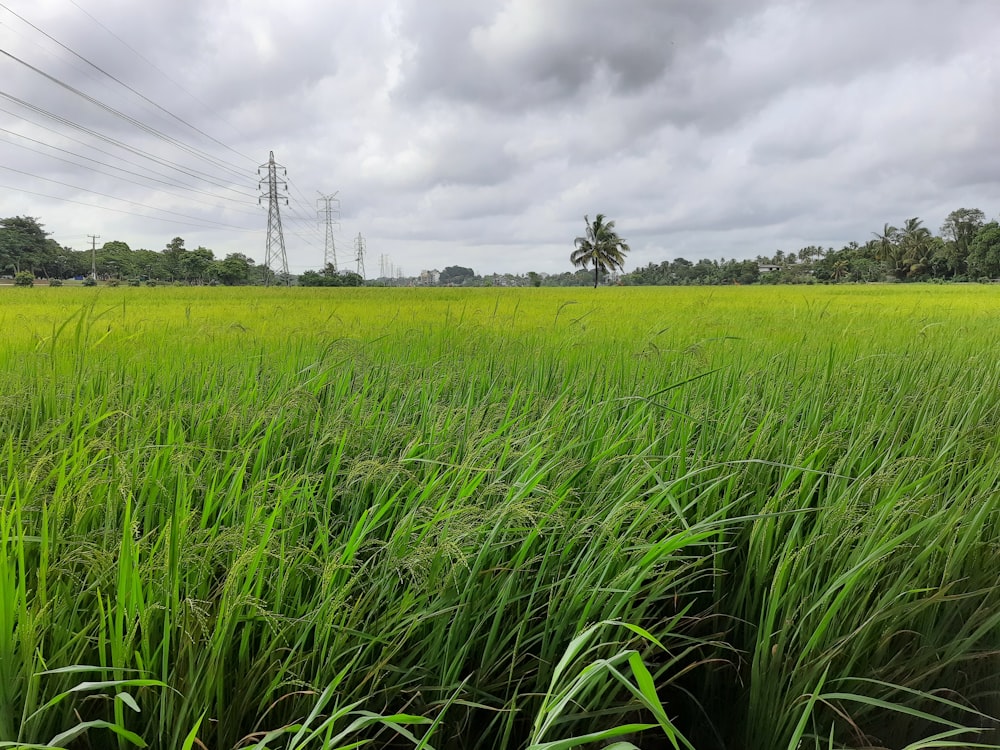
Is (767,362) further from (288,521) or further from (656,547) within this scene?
(288,521)

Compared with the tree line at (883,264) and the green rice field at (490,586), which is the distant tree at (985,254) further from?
the green rice field at (490,586)

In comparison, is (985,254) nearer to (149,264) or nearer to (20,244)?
(20,244)

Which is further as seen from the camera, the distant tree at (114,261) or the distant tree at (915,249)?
the distant tree at (114,261)

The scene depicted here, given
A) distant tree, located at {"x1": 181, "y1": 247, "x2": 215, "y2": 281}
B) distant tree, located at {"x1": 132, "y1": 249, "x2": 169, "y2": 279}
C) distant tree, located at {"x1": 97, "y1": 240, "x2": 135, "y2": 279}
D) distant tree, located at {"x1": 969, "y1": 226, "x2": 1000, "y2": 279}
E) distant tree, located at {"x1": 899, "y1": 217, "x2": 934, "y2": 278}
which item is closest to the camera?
distant tree, located at {"x1": 969, "y1": 226, "x2": 1000, "y2": 279}

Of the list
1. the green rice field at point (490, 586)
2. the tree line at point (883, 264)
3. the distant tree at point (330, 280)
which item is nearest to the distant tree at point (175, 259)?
the distant tree at point (330, 280)

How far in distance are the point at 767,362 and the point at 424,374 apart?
2.20 metres

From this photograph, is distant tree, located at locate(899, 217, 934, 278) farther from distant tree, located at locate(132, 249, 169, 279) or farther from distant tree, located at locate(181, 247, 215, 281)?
distant tree, located at locate(132, 249, 169, 279)

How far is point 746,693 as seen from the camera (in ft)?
3.96

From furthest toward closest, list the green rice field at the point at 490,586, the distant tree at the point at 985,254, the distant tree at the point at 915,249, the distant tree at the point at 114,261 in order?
the distant tree at the point at 114,261
the distant tree at the point at 915,249
the distant tree at the point at 985,254
the green rice field at the point at 490,586

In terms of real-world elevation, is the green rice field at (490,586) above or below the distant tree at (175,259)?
below

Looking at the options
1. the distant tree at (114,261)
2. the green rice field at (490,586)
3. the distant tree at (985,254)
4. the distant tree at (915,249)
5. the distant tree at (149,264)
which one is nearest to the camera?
the green rice field at (490,586)

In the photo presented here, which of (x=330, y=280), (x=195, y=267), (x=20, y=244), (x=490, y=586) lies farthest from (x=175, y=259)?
(x=490, y=586)

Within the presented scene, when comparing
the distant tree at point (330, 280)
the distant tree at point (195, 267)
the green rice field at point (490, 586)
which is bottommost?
the green rice field at point (490, 586)

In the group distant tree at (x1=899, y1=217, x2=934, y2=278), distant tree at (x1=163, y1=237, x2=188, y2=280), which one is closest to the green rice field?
distant tree at (x1=899, y1=217, x2=934, y2=278)
